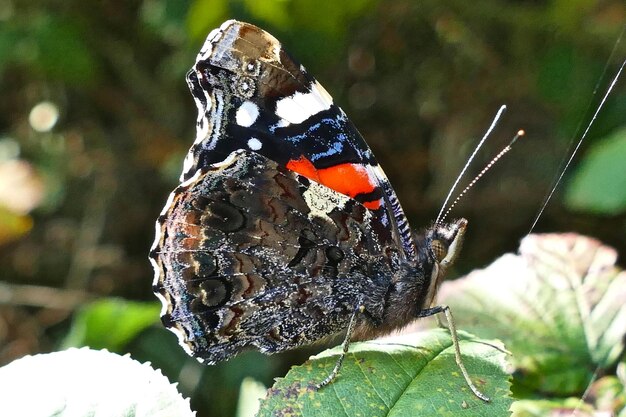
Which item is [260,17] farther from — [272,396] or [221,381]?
[272,396]

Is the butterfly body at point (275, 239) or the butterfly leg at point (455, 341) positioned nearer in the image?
the butterfly leg at point (455, 341)

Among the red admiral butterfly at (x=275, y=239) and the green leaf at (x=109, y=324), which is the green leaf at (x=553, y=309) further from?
the green leaf at (x=109, y=324)

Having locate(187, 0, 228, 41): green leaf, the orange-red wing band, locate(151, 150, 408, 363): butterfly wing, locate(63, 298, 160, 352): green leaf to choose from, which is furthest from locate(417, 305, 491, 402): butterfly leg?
locate(187, 0, 228, 41): green leaf

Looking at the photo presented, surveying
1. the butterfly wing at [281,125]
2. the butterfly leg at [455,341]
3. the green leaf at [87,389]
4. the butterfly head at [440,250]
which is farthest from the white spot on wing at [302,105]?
the green leaf at [87,389]

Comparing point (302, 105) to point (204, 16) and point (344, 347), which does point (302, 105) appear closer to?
point (344, 347)

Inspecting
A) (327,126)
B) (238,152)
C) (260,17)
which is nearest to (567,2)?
(260,17)

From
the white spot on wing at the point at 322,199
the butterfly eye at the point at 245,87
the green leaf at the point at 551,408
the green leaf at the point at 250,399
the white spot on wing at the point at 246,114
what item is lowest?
the green leaf at the point at 250,399

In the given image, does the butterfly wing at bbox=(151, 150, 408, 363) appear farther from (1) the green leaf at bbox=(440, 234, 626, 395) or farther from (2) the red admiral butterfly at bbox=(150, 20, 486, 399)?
(1) the green leaf at bbox=(440, 234, 626, 395)
